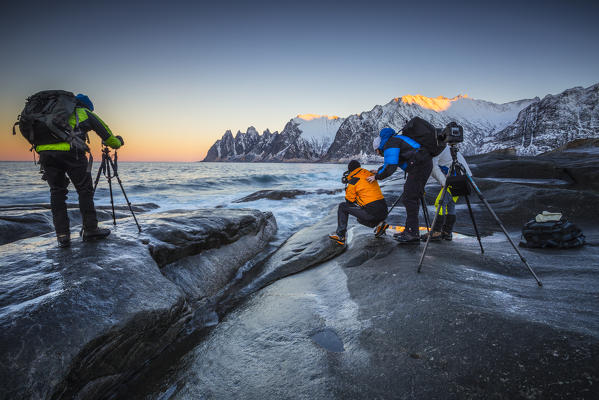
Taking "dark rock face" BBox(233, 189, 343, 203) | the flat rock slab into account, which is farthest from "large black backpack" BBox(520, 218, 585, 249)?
"dark rock face" BBox(233, 189, 343, 203)

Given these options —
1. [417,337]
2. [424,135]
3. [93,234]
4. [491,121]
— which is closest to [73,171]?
[93,234]

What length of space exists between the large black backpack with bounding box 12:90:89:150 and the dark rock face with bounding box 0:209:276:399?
1685mm

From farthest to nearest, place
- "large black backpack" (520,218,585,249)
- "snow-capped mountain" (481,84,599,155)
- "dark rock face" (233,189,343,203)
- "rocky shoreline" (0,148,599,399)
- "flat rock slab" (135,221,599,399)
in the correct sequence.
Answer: "snow-capped mountain" (481,84,599,155)
"dark rock face" (233,189,343,203)
"large black backpack" (520,218,585,249)
"rocky shoreline" (0,148,599,399)
"flat rock slab" (135,221,599,399)

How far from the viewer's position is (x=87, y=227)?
4.22 m

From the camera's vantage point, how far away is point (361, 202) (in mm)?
5109

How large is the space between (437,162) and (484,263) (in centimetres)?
217

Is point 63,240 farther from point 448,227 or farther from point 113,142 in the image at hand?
point 448,227

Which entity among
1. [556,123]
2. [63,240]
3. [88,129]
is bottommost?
[63,240]

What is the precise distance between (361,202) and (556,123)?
9876 centimetres

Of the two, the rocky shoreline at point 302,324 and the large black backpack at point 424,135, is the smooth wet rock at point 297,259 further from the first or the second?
the large black backpack at point 424,135

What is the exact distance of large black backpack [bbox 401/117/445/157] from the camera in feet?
14.6

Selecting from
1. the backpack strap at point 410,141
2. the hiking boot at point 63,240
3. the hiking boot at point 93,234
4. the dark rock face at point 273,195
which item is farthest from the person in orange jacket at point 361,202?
the dark rock face at point 273,195

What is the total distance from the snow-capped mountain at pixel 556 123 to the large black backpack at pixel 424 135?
7871 cm

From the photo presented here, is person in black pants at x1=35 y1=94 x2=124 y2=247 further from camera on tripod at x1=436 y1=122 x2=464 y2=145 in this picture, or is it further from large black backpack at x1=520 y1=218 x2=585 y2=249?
large black backpack at x1=520 y1=218 x2=585 y2=249
